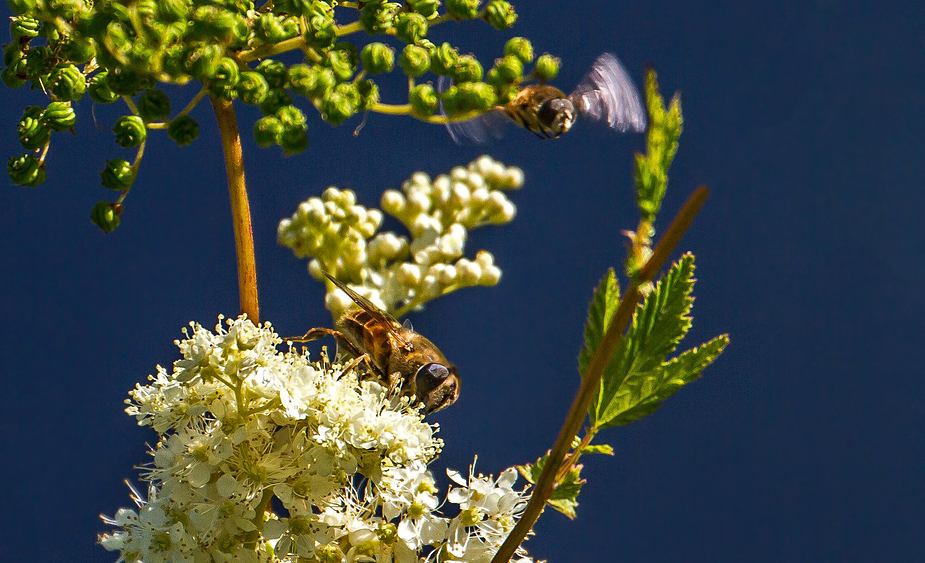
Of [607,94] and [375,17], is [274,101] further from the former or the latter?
[607,94]

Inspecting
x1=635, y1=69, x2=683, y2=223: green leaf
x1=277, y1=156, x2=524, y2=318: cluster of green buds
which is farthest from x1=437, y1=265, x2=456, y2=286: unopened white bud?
x1=635, y1=69, x2=683, y2=223: green leaf

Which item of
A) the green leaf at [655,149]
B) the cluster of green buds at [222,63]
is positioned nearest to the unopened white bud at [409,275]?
the cluster of green buds at [222,63]

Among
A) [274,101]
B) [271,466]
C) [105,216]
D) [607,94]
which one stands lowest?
[271,466]

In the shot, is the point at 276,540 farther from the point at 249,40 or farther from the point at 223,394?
Answer: the point at 249,40

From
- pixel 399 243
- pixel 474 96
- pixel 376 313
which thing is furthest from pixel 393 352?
pixel 474 96

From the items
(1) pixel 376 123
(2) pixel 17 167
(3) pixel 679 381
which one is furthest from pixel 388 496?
(1) pixel 376 123

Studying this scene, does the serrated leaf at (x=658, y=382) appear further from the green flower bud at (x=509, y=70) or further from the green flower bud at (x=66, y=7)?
the green flower bud at (x=66, y=7)

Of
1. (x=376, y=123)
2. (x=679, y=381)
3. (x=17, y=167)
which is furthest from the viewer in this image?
(x=376, y=123)
